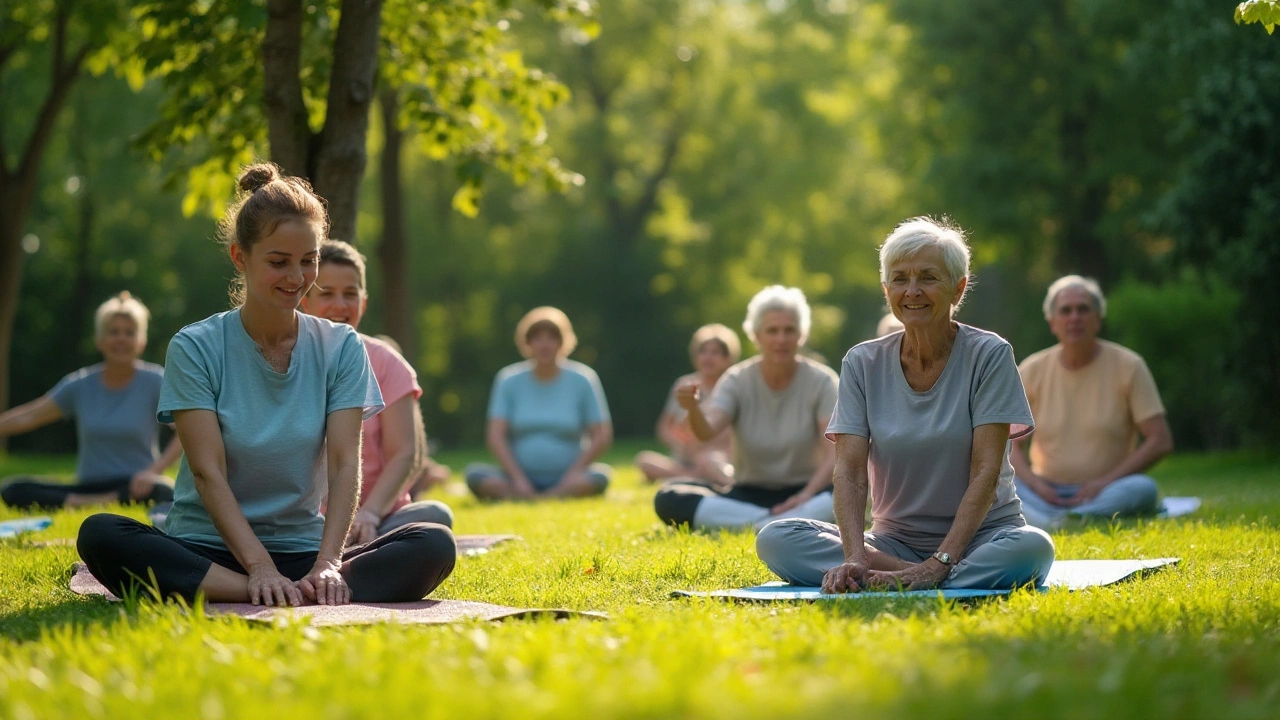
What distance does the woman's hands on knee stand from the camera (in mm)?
4941

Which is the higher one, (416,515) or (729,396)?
(729,396)

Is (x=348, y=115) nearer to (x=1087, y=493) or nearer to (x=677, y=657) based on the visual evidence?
(x=1087, y=493)

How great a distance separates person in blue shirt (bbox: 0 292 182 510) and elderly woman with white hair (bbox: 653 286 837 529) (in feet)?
13.6

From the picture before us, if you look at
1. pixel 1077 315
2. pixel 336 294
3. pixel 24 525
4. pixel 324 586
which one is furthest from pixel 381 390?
pixel 1077 315

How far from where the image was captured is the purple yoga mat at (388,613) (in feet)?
15.0

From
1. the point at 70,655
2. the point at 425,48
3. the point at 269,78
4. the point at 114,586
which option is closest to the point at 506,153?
the point at 425,48

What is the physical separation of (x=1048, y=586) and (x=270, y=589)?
307 centimetres

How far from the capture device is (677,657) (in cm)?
358

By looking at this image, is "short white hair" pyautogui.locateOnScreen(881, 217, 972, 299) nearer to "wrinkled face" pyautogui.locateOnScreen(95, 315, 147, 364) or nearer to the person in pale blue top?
"wrinkled face" pyautogui.locateOnScreen(95, 315, 147, 364)

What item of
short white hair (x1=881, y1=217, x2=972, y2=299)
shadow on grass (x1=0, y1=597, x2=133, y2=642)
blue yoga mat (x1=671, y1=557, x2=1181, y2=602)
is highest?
short white hair (x1=881, y1=217, x2=972, y2=299)

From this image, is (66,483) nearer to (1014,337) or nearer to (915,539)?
(915,539)

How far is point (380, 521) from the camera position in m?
7.00

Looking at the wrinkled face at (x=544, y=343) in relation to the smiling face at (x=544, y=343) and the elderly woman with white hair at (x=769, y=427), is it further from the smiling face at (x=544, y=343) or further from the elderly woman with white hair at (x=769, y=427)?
the elderly woman with white hair at (x=769, y=427)

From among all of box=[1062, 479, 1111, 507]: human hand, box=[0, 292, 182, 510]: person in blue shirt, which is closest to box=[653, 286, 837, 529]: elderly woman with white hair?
box=[1062, 479, 1111, 507]: human hand
